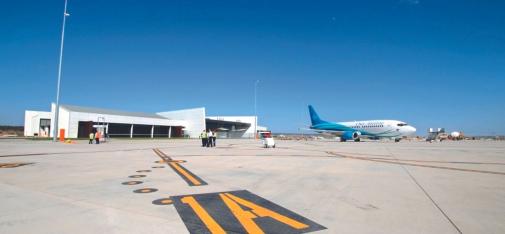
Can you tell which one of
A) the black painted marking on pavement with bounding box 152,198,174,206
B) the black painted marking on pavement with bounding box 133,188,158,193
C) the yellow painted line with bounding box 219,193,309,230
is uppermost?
the black painted marking on pavement with bounding box 133,188,158,193

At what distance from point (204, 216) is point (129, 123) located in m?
57.9

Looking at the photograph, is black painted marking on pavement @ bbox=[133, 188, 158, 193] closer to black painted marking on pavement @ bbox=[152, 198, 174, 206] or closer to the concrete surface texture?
the concrete surface texture

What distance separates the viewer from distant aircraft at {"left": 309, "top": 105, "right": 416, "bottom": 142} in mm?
46594

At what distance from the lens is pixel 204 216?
4.22 metres

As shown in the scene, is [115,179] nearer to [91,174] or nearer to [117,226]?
[91,174]

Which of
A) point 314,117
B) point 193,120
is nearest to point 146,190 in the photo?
point 314,117

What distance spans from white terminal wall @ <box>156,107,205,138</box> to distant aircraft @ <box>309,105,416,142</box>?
27591 millimetres

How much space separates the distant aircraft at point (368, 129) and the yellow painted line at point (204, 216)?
47.5 meters

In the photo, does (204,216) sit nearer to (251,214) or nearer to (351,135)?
(251,214)

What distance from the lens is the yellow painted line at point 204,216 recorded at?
369 centimetres

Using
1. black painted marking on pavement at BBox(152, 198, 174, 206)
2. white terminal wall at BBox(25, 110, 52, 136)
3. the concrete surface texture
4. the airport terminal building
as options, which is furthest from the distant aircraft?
white terminal wall at BBox(25, 110, 52, 136)

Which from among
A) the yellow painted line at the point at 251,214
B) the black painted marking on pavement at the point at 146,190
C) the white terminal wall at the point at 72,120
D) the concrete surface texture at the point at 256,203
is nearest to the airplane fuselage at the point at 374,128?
the white terminal wall at the point at 72,120

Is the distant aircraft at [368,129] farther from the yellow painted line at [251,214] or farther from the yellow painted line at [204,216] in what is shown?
the yellow painted line at [204,216]

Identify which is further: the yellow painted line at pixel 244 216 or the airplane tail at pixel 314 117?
the airplane tail at pixel 314 117
